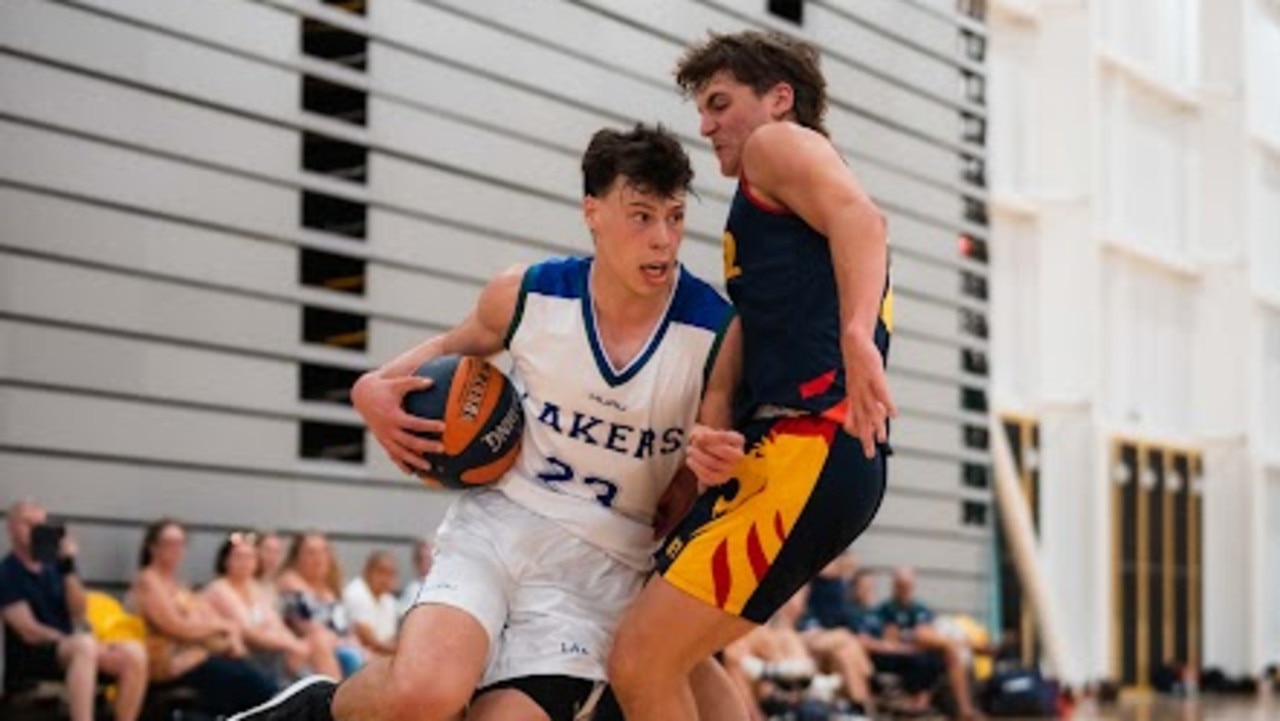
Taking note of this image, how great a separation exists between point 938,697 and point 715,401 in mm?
11168

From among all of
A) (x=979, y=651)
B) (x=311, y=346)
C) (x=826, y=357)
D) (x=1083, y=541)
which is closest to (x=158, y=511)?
(x=311, y=346)

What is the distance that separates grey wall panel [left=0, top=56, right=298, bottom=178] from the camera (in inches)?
380

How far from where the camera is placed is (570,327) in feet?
16.2

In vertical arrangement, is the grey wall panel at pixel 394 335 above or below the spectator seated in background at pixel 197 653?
above

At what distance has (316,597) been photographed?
413 inches

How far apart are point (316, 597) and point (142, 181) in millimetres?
2258

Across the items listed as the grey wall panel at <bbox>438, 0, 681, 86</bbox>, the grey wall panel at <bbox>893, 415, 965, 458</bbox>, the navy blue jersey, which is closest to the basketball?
the navy blue jersey

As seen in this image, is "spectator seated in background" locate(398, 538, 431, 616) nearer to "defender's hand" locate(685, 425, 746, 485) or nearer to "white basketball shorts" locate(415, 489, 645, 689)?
A: "white basketball shorts" locate(415, 489, 645, 689)

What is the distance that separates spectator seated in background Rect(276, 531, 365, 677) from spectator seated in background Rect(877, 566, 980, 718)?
5.63 metres

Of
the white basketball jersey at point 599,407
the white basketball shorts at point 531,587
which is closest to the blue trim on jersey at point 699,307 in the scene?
the white basketball jersey at point 599,407

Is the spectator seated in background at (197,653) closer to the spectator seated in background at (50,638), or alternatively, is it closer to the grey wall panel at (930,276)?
the spectator seated in background at (50,638)

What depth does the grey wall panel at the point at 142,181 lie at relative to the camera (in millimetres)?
9641

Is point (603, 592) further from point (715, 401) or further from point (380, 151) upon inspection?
point (380, 151)

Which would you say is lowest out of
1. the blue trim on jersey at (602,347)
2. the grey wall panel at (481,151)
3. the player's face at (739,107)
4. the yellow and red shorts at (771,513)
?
the yellow and red shorts at (771,513)
